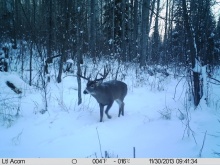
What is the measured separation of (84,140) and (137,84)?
5.55m

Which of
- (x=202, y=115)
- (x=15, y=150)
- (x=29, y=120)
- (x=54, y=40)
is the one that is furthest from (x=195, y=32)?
(x=54, y=40)

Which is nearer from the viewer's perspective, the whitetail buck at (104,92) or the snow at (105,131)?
the snow at (105,131)

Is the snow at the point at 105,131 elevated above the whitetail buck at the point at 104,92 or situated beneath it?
situated beneath

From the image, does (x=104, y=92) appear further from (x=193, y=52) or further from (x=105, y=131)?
(x=193, y=52)

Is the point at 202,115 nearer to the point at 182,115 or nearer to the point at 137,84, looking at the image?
the point at 182,115

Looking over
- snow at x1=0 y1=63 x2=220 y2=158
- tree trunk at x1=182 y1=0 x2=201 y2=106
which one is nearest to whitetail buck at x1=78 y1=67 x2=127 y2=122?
snow at x1=0 y1=63 x2=220 y2=158

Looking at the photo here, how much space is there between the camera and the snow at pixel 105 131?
385 cm

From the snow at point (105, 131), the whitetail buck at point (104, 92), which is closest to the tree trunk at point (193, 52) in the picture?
the snow at point (105, 131)

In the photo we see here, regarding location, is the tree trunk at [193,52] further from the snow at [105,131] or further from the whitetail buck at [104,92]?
the whitetail buck at [104,92]

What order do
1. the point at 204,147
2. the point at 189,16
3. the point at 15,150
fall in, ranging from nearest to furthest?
the point at 204,147
the point at 15,150
the point at 189,16

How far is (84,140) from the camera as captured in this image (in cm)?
439

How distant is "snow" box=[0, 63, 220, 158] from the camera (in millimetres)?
3846

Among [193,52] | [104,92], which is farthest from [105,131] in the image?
[193,52]

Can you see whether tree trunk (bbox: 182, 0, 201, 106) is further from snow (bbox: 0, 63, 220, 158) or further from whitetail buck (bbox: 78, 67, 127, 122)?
whitetail buck (bbox: 78, 67, 127, 122)
